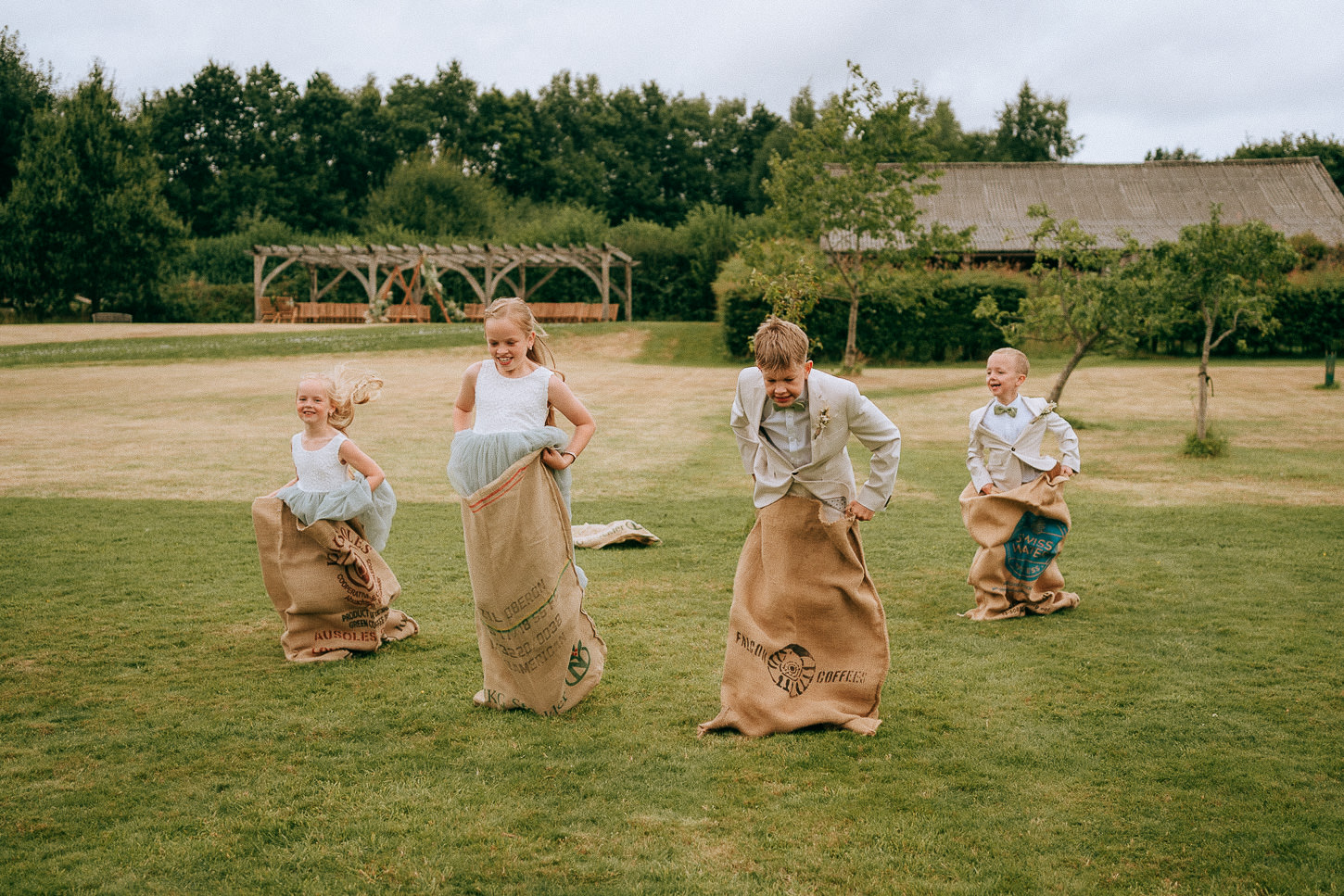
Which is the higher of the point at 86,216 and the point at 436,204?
the point at 436,204

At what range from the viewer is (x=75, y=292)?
1873 inches

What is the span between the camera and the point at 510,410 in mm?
4977

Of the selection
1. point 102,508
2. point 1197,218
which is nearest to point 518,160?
point 1197,218

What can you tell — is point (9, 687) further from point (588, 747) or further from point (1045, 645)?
point (1045, 645)

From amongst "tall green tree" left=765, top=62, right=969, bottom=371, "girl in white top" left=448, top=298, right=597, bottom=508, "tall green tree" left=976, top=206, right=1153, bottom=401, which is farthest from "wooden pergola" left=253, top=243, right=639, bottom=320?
"girl in white top" left=448, top=298, right=597, bottom=508

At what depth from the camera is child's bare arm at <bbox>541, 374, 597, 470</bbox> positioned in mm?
4922

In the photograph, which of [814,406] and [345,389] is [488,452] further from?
[345,389]

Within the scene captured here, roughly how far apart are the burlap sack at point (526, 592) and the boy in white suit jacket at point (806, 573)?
0.79 m

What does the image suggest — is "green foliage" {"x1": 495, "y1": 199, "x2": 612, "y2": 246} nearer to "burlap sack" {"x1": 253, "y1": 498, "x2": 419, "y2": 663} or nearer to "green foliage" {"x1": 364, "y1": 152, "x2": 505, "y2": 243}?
"green foliage" {"x1": 364, "y1": 152, "x2": 505, "y2": 243}

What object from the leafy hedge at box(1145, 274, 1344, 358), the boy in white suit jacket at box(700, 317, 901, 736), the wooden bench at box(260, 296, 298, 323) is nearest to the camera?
the boy in white suit jacket at box(700, 317, 901, 736)

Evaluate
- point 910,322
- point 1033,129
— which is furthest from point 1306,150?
point 910,322

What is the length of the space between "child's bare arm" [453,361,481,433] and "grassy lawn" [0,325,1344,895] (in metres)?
1.45

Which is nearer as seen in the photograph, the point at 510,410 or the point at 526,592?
the point at 526,592

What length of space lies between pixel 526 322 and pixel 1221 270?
13538 millimetres
